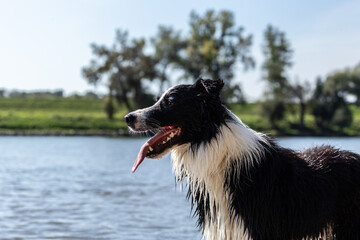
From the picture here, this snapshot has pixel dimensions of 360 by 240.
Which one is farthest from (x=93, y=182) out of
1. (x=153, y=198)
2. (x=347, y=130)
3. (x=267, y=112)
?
(x=347, y=130)

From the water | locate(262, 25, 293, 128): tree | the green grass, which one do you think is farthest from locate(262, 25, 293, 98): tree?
the water

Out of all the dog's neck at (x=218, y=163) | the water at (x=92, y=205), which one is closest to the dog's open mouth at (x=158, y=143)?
the dog's neck at (x=218, y=163)

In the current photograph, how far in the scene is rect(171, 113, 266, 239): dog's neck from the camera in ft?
13.1

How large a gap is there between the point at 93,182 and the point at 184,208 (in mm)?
5095

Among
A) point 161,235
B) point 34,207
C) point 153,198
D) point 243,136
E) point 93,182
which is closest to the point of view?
point 243,136

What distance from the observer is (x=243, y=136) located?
4090mm

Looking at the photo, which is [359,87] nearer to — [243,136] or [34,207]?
[34,207]

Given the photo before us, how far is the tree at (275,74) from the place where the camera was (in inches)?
2274

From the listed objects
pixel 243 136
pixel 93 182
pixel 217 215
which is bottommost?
pixel 93 182

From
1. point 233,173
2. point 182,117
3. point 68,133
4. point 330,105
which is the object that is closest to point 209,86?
point 182,117

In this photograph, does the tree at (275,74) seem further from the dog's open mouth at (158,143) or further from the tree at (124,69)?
the dog's open mouth at (158,143)

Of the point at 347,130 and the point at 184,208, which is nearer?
the point at 184,208

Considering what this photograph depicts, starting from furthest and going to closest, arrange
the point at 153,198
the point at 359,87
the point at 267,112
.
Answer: the point at 359,87 → the point at 267,112 → the point at 153,198

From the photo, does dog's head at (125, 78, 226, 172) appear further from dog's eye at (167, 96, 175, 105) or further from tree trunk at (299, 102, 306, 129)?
tree trunk at (299, 102, 306, 129)
